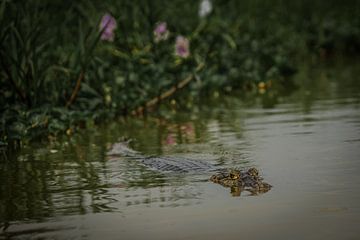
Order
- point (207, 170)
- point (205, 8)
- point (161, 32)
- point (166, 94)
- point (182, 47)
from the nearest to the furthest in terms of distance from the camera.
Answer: point (207, 170), point (166, 94), point (182, 47), point (161, 32), point (205, 8)

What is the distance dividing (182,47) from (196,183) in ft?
17.8

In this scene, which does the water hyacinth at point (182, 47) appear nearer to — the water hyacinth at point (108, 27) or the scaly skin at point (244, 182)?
the water hyacinth at point (108, 27)

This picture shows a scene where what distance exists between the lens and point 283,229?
453cm

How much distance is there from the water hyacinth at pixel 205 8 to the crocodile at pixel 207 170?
5.17 m

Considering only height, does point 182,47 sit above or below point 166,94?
above

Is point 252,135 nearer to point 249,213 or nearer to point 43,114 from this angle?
point 43,114

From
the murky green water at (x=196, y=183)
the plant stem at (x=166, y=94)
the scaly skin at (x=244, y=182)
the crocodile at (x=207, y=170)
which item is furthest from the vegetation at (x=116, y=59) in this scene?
the scaly skin at (x=244, y=182)

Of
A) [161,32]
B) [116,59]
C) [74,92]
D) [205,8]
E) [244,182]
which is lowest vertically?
[244,182]

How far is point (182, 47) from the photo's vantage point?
11.1 m

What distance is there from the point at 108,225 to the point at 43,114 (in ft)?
11.4

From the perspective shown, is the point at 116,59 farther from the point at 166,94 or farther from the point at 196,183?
the point at 196,183

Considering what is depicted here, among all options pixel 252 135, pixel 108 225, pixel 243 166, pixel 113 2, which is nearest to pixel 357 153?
pixel 243 166

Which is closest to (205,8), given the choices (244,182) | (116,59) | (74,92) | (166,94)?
(116,59)

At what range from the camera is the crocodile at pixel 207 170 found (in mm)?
5555
